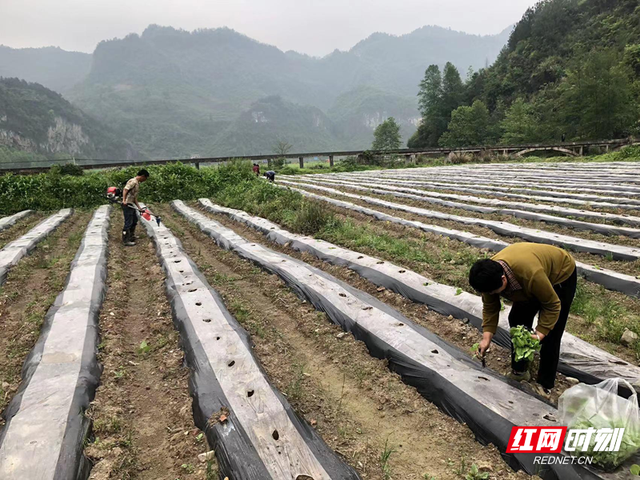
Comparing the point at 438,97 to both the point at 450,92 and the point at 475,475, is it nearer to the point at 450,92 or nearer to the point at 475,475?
the point at 450,92

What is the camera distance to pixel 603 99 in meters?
28.3

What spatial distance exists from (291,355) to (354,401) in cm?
81

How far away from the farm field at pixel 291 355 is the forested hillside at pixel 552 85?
29177mm

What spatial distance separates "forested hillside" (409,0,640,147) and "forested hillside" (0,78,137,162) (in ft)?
213

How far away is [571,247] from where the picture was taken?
5383 millimetres

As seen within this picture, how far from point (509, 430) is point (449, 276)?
2496 mm

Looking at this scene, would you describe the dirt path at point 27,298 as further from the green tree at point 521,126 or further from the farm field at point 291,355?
the green tree at point 521,126

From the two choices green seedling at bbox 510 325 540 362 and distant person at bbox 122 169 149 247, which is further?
distant person at bbox 122 169 149 247

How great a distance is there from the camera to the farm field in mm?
2223

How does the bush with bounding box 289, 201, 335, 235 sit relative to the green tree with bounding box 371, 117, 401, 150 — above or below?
below

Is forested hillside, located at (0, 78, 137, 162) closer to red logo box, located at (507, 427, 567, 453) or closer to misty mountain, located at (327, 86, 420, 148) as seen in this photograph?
red logo box, located at (507, 427, 567, 453)

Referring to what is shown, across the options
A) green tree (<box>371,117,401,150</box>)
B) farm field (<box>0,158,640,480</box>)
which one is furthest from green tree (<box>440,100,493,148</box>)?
farm field (<box>0,158,640,480</box>)

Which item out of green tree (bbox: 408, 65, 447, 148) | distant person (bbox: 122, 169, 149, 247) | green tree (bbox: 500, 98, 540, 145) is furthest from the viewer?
green tree (bbox: 408, 65, 447, 148)

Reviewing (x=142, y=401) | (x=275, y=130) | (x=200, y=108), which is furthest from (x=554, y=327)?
(x=200, y=108)
